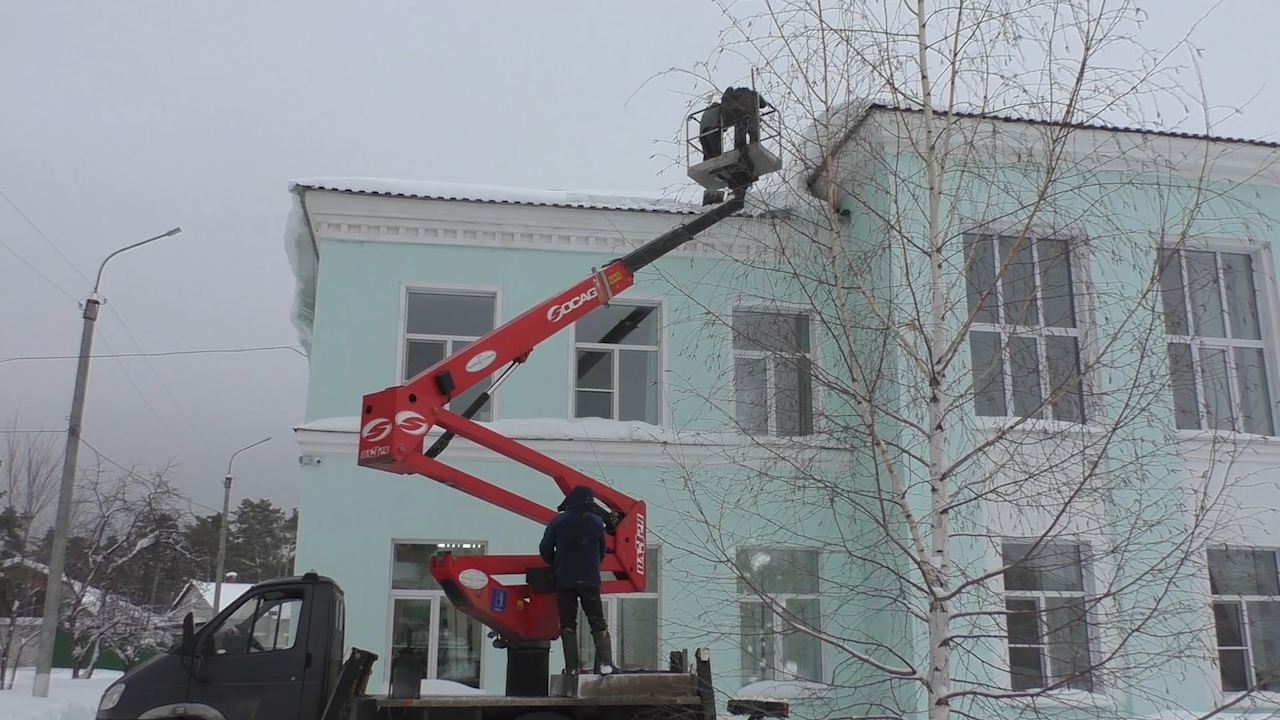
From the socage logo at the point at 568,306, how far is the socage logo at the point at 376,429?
5.80ft

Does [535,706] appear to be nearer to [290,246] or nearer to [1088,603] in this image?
[1088,603]

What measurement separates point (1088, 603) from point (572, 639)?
3801 mm

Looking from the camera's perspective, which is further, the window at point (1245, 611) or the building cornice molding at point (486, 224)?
the building cornice molding at point (486, 224)

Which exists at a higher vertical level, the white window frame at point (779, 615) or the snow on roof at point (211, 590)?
the snow on roof at point (211, 590)

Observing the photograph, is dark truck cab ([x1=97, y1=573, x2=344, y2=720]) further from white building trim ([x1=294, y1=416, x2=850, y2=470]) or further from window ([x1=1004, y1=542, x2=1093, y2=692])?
window ([x1=1004, y1=542, x2=1093, y2=692])

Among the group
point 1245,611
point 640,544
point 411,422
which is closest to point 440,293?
point 411,422

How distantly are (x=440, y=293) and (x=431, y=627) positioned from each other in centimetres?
379

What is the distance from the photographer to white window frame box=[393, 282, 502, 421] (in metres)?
11.4

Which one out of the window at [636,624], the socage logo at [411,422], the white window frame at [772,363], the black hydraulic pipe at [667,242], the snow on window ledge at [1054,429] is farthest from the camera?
the window at [636,624]

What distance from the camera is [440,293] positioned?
11.8 metres

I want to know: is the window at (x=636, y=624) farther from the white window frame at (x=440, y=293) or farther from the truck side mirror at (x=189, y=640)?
the truck side mirror at (x=189, y=640)

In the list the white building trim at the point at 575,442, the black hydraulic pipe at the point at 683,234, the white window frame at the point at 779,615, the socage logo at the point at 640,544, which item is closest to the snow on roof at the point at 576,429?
the white building trim at the point at 575,442

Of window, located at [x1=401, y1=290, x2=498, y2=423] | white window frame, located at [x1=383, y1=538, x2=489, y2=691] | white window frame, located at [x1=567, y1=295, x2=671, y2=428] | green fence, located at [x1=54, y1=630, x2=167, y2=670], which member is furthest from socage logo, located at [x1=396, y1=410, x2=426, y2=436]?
green fence, located at [x1=54, y1=630, x2=167, y2=670]

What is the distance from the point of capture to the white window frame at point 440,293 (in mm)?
11430
